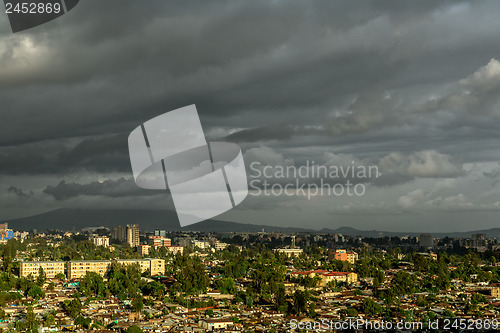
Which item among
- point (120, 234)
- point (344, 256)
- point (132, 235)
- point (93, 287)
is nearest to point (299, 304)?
point (93, 287)

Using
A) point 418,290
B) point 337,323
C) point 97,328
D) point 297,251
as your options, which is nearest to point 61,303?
point 97,328

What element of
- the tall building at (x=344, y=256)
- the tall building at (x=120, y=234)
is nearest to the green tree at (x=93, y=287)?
the tall building at (x=344, y=256)

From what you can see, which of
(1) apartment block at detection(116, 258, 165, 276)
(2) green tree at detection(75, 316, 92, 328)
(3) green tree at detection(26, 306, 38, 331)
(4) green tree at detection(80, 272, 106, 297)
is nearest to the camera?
(3) green tree at detection(26, 306, 38, 331)

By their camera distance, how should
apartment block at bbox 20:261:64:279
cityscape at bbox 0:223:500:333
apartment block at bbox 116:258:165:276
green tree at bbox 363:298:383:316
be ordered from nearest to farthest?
cityscape at bbox 0:223:500:333 → green tree at bbox 363:298:383:316 → apartment block at bbox 20:261:64:279 → apartment block at bbox 116:258:165:276

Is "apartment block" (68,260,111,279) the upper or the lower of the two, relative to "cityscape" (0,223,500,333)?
upper

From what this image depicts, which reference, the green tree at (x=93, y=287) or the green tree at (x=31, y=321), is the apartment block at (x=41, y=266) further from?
the green tree at (x=31, y=321)

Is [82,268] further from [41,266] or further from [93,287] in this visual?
[93,287]

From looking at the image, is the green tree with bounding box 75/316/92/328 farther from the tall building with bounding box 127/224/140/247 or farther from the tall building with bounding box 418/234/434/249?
the tall building with bounding box 418/234/434/249

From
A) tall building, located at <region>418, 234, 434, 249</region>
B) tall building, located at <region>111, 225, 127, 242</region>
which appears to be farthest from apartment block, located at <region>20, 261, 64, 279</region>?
tall building, located at <region>418, 234, 434, 249</region>
